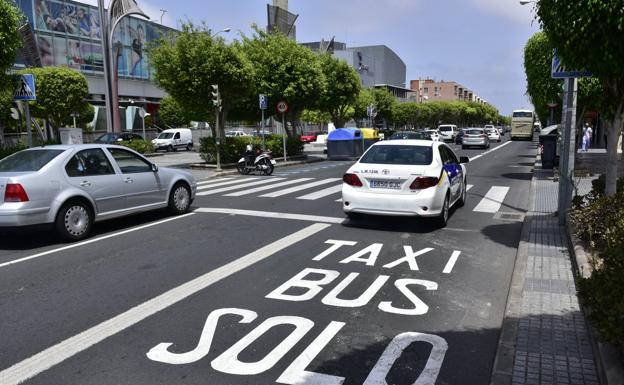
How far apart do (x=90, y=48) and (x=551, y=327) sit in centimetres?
5128

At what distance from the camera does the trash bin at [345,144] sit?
29.0 meters

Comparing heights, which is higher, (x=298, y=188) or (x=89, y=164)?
(x=89, y=164)

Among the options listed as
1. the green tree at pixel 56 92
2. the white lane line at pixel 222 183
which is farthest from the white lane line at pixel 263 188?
the green tree at pixel 56 92

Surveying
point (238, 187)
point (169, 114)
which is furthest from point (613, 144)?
point (169, 114)

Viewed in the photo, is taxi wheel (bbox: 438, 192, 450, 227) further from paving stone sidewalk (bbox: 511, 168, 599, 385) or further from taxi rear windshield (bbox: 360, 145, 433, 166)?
paving stone sidewalk (bbox: 511, 168, 599, 385)

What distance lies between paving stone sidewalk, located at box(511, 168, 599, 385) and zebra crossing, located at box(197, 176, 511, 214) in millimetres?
4741

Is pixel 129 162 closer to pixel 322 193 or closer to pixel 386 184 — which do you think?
pixel 386 184

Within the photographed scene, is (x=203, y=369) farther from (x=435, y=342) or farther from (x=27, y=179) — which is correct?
(x=27, y=179)

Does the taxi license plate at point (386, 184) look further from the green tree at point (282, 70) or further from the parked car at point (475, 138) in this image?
the parked car at point (475, 138)

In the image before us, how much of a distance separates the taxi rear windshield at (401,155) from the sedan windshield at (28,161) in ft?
17.1

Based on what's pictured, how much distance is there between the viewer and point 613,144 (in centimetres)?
724

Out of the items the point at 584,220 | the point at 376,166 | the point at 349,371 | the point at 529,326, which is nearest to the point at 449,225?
the point at 376,166

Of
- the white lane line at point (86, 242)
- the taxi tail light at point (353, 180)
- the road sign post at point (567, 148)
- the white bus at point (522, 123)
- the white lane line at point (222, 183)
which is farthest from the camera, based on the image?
the white bus at point (522, 123)

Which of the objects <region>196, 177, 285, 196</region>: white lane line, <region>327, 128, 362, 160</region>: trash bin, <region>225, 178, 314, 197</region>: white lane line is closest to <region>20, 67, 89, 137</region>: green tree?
<region>327, 128, 362, 160</region>: trash bin
